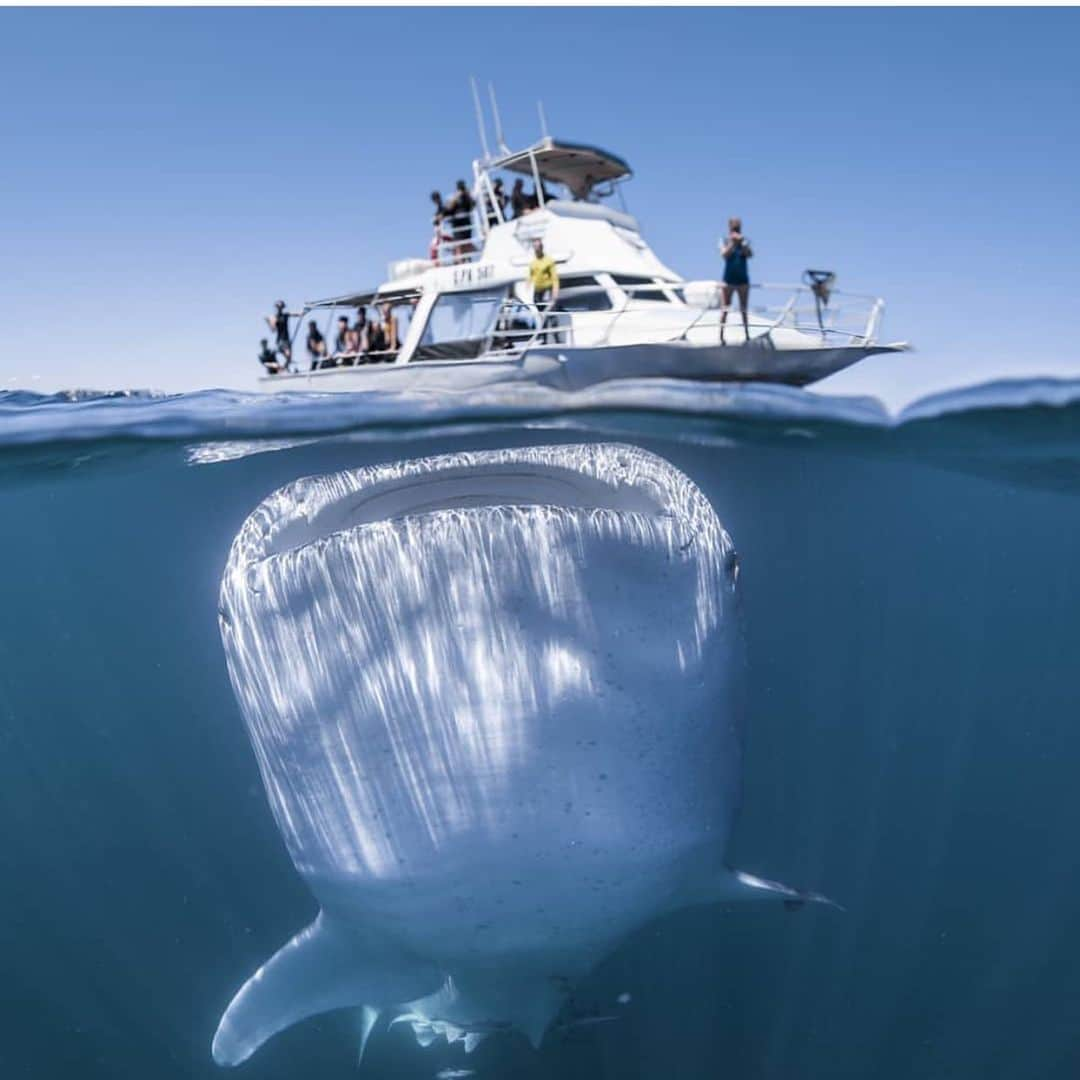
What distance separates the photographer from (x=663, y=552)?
8.93 ft

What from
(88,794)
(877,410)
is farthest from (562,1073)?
(88,794)

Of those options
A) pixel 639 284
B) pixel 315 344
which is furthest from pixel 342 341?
pixel 639 284

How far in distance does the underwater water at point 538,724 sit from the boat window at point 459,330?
3.07 m

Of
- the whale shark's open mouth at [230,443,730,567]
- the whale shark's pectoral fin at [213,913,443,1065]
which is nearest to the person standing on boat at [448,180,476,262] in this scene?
the whale shark's open mouth at [230,443,730,567]

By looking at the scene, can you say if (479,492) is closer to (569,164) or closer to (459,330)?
(459,330)

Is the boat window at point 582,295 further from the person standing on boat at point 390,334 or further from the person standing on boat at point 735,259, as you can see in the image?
the person standing on boat at point 735,259

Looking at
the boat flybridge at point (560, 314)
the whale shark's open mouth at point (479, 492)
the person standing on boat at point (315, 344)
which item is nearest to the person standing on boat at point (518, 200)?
the boat flybridge at point (560, 314)

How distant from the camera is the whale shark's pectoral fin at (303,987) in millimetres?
3266

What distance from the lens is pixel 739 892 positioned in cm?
348

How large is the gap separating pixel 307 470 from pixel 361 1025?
6479 mm

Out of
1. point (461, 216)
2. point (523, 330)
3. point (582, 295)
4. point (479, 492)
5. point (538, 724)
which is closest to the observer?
point (538, 724)

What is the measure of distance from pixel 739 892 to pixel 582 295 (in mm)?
11509

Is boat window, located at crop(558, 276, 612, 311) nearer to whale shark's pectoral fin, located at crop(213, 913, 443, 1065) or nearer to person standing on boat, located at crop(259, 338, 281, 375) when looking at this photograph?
person standing on boat, located at crop(259, 338, 281, 375)

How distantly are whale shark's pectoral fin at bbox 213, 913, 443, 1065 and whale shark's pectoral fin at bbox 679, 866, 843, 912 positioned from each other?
0.90m
